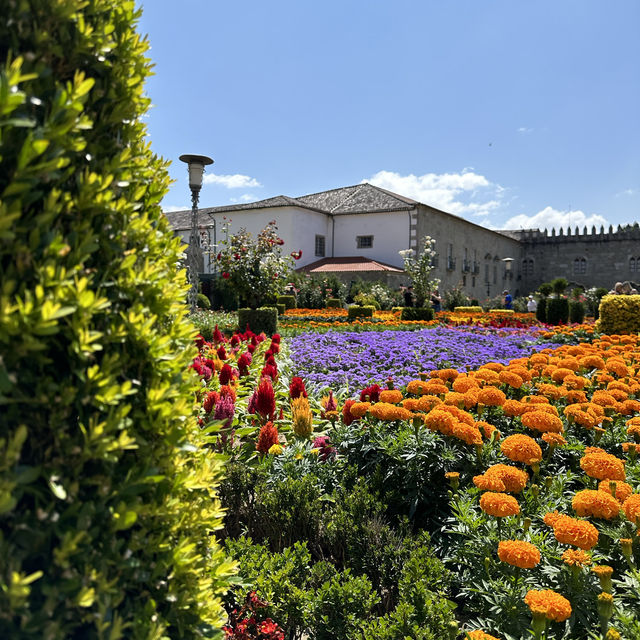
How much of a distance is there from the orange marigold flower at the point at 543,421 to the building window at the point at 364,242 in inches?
1120

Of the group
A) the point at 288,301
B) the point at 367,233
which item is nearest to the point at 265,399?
the point at 288,301

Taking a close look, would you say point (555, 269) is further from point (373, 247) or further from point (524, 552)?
point (524, 552)

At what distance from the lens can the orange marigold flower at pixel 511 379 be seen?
12.1ft

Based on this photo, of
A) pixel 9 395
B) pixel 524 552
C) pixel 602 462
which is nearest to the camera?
pixel 9 395

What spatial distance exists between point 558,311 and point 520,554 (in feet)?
57.7

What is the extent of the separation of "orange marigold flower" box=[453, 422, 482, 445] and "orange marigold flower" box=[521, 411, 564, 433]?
389mm

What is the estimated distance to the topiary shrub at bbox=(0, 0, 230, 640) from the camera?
968 mm

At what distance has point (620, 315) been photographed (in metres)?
10.4

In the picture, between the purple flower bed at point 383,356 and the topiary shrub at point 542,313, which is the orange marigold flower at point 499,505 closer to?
the purple flower bed at point 383,356

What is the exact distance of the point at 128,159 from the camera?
1.24 meters

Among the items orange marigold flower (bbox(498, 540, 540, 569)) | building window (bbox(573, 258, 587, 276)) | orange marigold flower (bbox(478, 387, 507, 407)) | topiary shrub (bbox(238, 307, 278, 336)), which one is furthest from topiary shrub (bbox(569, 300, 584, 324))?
building window (bbox(573, 258, 587, 276))

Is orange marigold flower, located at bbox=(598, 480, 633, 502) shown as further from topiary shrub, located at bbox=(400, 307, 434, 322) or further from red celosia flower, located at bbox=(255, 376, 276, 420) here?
topiary shrub, located at bbox=(400, 307, 434, 322)

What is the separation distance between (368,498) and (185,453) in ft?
4.83

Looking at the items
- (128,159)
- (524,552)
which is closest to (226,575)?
(524,552)
